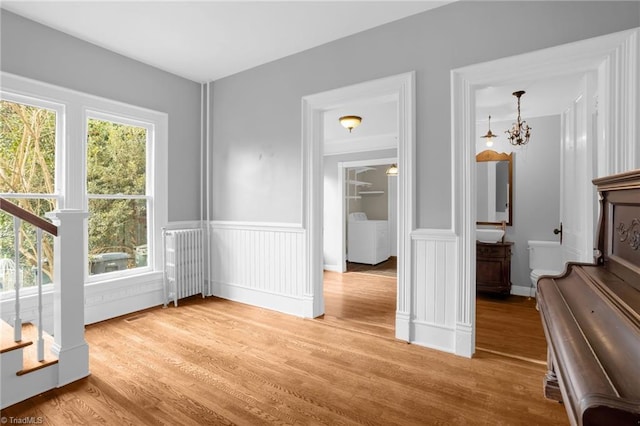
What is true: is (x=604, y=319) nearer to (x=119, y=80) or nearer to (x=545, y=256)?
(x=545, y=256)

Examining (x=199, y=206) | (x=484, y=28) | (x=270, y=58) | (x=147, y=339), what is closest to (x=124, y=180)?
(x=199, y=206)

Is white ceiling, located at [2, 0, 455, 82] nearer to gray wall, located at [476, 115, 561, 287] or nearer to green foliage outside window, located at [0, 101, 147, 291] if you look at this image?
green foliage outside window, located at [0, 101, 147, 291]

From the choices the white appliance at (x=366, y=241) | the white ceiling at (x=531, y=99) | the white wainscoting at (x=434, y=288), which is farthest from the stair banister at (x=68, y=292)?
the white appliance at (x=366, y=241)

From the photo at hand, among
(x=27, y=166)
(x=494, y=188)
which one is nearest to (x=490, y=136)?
(x=494, y=188)

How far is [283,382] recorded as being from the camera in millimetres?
2305

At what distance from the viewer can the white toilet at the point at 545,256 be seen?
14.7 feet

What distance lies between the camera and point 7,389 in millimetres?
2035

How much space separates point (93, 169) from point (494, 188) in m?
5.25

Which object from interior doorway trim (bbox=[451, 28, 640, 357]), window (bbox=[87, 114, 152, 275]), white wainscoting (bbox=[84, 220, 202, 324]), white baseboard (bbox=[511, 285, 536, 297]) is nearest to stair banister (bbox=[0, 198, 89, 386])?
white wainscoting (bbox=[84, 220, 202, 324])

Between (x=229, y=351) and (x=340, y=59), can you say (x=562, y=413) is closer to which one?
(x=229, y=351)

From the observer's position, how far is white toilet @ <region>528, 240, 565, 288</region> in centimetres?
447

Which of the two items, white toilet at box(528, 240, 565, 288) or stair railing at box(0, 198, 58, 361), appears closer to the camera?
stair railing at box(0, 198, 58, 361)

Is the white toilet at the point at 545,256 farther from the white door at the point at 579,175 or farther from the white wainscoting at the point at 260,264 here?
the white wainscoting at the point at 260,264

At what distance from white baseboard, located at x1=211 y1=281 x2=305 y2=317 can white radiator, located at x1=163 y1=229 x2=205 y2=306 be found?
324 millimetres
